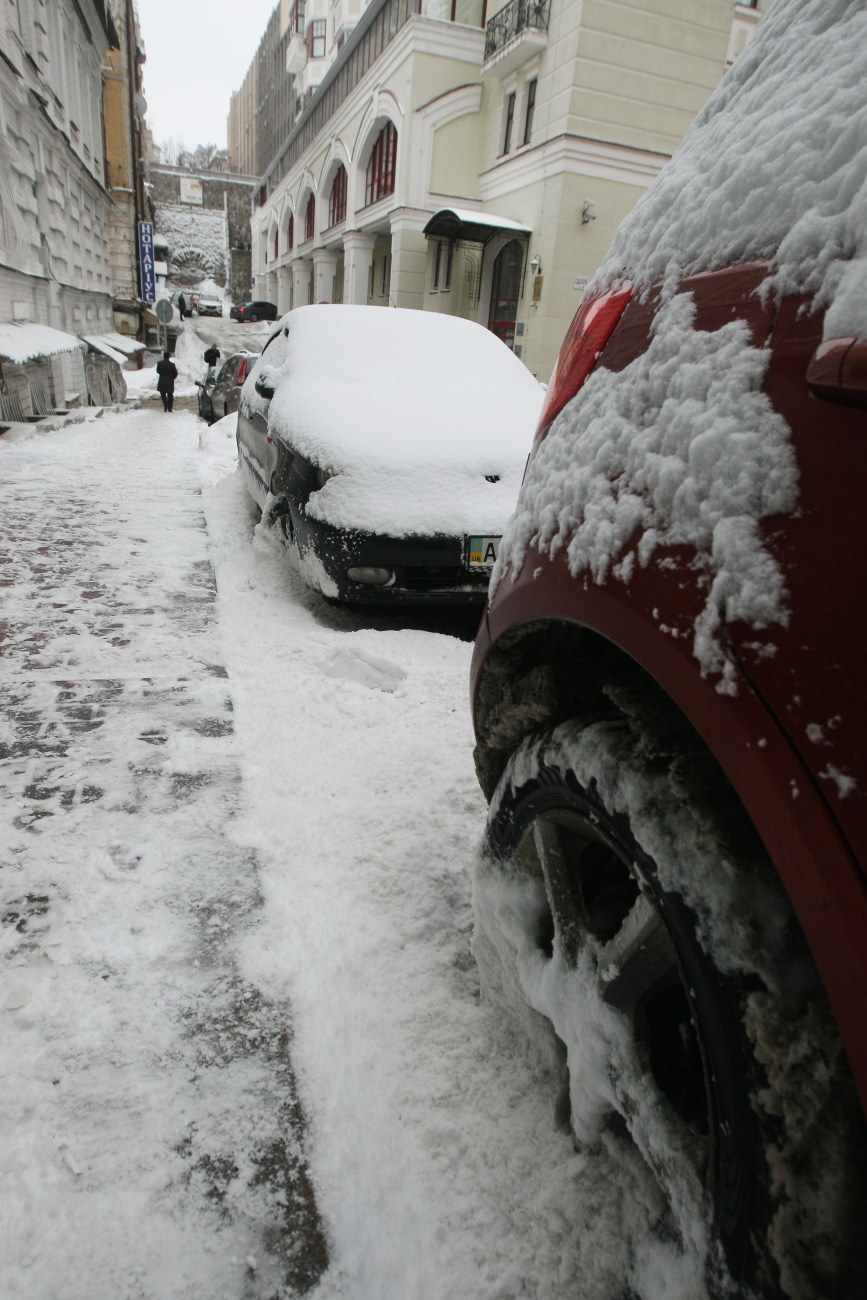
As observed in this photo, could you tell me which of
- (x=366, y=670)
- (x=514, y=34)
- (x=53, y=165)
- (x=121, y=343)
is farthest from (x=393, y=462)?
(x=121, y=343)

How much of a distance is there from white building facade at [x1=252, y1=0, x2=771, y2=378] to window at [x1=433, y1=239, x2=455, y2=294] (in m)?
0.05

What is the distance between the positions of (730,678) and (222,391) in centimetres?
1484

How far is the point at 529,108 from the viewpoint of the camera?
64.9 feet

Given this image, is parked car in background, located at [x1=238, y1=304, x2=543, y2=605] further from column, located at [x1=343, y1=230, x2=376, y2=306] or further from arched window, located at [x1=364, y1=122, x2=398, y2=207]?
column, located at [x1=343, y1=230, x2=376, y2=306]

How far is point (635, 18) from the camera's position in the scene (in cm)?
1755

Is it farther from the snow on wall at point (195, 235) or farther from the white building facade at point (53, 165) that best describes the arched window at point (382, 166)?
the snow on wall at point (195, 235)

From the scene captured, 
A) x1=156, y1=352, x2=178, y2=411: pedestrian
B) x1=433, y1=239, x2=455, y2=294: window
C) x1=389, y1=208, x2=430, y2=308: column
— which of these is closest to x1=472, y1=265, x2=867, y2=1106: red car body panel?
x1=156, y1=352, x2=178, y2=411: pedestrian

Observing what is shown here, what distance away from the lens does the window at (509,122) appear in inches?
810

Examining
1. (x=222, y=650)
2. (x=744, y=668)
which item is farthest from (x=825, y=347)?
(x=222, y=650)

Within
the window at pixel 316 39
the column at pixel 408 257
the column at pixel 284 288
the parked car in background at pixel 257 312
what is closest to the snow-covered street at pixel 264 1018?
the column at pixel 408 257

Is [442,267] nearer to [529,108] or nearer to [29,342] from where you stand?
[529,108]

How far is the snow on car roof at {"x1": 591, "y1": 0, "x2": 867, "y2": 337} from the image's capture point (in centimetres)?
85

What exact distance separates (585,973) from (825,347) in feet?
3.29

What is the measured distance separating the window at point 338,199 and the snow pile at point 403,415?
103ft
